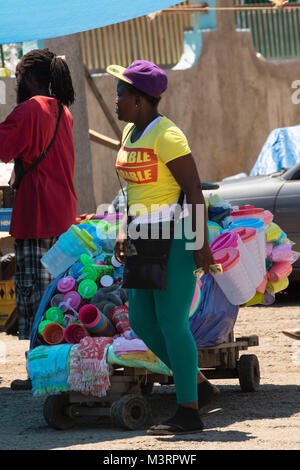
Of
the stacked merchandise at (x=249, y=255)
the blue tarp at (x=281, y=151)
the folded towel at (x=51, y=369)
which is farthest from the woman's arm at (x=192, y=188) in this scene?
the blue tarp at (x=281, y=151)

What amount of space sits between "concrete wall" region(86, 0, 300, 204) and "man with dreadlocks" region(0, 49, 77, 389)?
9.75 m

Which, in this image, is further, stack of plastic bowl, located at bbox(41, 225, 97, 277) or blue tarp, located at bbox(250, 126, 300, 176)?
blue tarp, located at bbox(250, 126, 300, 176)

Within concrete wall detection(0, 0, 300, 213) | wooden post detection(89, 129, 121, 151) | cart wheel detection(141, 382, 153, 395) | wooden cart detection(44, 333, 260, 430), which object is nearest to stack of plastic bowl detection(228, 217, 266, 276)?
wooden cart detection(44, 333, 260, 430)

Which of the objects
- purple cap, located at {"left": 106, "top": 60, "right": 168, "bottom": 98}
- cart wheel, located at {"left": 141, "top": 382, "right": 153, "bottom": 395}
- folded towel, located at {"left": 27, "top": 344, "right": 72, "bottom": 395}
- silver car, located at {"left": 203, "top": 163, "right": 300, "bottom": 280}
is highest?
purple cap, located at {"left": 106, "top": 60, "right": 168, "bottom": 98}

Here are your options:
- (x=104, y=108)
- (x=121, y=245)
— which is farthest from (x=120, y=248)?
(x=104, y=108)

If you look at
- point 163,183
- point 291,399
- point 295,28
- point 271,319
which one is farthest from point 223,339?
point 295,28

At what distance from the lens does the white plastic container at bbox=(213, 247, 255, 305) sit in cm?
516

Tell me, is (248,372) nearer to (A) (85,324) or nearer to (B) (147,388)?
(B) (147,388)

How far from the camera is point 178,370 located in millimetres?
4656

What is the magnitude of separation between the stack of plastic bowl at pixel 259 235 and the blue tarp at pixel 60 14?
1.56 meters

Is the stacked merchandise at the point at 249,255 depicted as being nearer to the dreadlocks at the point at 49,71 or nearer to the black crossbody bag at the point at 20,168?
the black crossbody bag at the point at 20,168

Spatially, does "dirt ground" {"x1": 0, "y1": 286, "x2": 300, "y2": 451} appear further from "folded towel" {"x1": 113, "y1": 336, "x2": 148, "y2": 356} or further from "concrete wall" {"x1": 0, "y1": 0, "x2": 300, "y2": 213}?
"concrete wall" {"x1": 0, "y1": 0, "x2": 300, "y2": 213}

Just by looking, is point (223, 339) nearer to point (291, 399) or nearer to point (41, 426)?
point (291, 399)

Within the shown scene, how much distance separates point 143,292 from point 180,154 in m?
0.73
